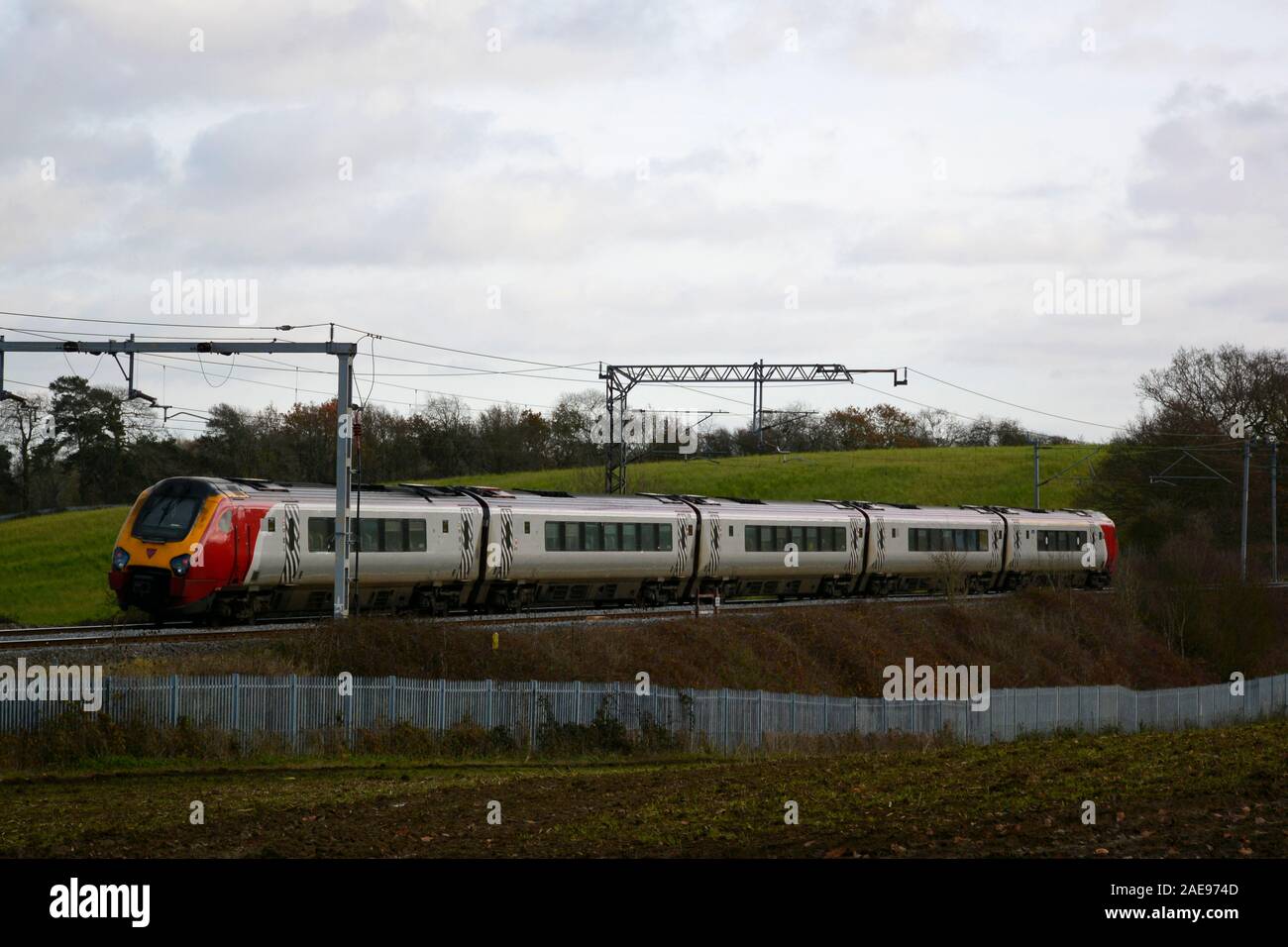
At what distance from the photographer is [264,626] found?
30062 mm

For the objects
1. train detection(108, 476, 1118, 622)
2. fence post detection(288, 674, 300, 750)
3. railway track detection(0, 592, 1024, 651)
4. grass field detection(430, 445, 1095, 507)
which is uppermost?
grass field detection(430, 445, 1095, 507)

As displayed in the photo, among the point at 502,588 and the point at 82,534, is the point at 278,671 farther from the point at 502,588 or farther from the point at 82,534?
the point at 82,534

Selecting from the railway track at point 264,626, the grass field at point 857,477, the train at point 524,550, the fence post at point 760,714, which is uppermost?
the grass field at point 857,477

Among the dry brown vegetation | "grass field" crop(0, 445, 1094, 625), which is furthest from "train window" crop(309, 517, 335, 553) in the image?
"grass field" crop(0, 445, 1094, 625)

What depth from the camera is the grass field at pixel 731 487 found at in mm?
65125

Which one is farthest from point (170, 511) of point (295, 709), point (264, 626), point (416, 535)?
point (295, 709)

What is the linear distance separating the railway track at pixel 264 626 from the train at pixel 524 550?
0.59m

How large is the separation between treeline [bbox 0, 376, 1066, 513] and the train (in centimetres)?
1992

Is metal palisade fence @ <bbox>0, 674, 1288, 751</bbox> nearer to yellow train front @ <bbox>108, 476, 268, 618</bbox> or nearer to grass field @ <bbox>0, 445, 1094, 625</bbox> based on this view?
yellow train front @ <bbox>108, 476, 268, 618</bbox>

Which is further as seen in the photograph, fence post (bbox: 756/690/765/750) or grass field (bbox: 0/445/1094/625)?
grass field (bbox: 0/445/1094/625)

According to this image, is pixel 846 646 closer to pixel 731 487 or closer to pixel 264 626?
pixel 264 626

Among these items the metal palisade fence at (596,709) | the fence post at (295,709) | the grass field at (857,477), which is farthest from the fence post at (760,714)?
the grass field at (857,477)

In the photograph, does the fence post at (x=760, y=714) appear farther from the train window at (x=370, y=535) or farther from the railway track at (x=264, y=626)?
the train window at (x=370, y=535)

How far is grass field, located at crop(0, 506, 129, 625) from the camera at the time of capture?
194 feet
